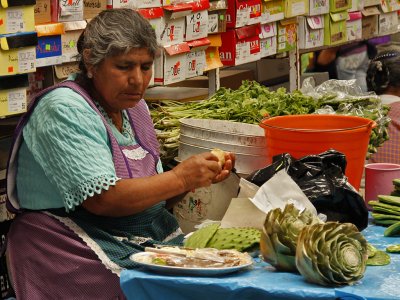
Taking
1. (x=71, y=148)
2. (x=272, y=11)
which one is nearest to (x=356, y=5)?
(x=272, y=11)

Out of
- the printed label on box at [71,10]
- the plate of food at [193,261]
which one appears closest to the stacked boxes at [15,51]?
the printed label on box at [71,10]

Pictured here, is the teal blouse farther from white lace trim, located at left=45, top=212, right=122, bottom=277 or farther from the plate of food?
the plate of food

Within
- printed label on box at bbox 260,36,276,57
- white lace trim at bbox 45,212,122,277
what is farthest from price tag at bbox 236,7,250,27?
white lace trim at bbox 45,212,122,277

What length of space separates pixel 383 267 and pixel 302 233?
345mm

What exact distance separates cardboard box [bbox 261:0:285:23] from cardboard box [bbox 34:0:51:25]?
2.23 meters

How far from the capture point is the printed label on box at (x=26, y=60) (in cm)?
384

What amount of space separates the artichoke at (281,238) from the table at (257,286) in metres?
0.04

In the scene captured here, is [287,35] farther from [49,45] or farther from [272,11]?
[49,45]

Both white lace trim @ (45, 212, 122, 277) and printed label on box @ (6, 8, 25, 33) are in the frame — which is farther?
printed label on box @ (6, 8, 25, 33)

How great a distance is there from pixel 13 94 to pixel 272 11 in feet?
8.91

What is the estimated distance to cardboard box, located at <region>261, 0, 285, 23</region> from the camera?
19.7 ft

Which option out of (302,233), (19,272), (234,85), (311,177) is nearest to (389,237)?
(311,177)

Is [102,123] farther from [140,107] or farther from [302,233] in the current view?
[302,233]

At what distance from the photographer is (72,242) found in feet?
11.1
